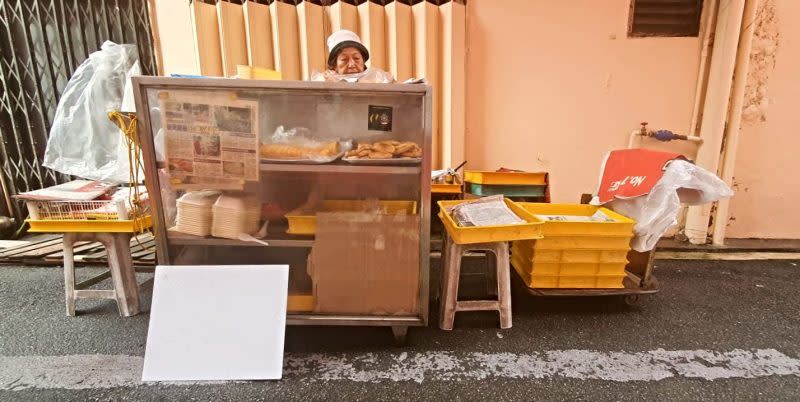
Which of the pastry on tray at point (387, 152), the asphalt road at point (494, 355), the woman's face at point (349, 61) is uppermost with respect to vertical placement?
the woman's face at point (349, 61)

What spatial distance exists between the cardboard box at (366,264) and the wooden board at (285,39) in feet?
5.14

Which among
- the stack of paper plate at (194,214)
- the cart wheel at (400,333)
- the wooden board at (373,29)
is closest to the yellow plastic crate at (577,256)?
the cart wheel at (400,333)

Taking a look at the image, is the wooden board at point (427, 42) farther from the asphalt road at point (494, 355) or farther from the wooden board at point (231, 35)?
the asphalt road at point (494, 355)

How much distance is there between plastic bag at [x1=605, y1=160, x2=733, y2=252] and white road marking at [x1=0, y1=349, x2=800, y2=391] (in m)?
0.53

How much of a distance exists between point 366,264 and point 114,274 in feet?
4.15

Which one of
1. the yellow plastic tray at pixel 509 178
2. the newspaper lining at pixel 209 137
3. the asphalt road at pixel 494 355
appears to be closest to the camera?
the asphalt road at pixel 494 355

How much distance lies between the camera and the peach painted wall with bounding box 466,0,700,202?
2521 mm

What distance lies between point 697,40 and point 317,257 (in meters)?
3.17

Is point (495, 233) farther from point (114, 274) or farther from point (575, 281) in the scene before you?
point (114, 274)

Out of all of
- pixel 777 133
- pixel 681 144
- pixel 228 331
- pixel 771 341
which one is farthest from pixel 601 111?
pixel 228 331

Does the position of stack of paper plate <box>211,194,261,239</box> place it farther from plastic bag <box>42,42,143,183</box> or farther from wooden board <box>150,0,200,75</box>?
wooden board <box>150,0,200,75</box>

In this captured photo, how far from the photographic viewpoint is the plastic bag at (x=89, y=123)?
209 cm

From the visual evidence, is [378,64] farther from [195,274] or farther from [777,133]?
[777,133]

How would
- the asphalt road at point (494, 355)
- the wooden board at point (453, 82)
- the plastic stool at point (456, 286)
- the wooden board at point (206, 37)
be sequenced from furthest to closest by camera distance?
the wooden board at point (453, 82), the wooden board at point (206, 37), the plastic stool at point (456, 286), the asphalt road at point (494, 355)
